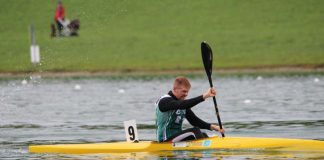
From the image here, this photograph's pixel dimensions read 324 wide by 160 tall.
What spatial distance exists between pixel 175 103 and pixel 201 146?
1.04 meters

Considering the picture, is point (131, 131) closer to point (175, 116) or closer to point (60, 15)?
point (175, 116)

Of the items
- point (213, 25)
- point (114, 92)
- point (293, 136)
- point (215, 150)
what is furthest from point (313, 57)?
point (215, 150)

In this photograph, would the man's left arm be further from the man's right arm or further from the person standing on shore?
the person standing on shore

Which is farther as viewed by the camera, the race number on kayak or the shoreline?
the shoreline

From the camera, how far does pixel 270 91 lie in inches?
1645

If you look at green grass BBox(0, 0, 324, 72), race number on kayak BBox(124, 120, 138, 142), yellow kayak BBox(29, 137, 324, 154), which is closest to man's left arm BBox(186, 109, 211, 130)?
yellow kayak BBox(29, 137, 324, 154)

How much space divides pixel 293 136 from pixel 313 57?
3193 cm

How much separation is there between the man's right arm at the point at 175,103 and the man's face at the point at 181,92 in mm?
124

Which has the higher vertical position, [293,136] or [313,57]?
[313,57]

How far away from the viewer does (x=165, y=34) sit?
211 feet

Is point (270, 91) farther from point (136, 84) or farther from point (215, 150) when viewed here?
point (215, 150)

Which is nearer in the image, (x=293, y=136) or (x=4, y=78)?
(x=293, y=136)

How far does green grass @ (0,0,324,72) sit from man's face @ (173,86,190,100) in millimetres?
34273

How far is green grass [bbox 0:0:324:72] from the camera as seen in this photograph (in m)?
57.5
